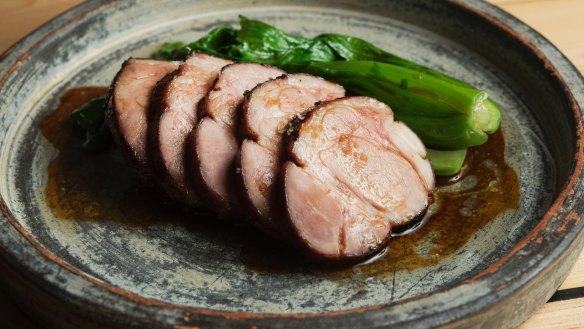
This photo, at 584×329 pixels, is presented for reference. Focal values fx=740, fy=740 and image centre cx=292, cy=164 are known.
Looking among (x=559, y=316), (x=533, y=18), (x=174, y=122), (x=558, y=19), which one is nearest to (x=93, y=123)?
(x=174, y=122)

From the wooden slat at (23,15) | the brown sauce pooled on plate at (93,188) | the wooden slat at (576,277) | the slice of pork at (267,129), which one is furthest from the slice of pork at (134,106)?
the wooden slat at (576,277)

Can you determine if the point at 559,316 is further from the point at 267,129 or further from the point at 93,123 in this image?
the point at 93,123

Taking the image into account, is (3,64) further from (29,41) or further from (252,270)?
(252,270)

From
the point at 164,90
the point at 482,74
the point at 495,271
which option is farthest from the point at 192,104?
the point at 482,74

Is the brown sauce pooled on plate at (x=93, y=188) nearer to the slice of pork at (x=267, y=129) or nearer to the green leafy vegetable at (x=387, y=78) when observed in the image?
the slice of pork at (x=267, y=129)

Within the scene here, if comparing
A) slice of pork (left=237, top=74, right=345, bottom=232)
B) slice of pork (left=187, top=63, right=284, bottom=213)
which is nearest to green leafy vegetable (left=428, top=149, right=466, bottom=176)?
slice of pork (left=237, top=74, right=345, bottom=232)

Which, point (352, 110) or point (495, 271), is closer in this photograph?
point (495, 271)
